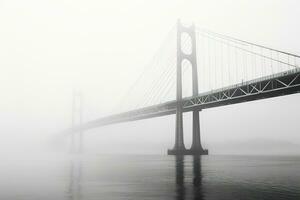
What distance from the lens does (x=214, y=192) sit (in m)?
11.7

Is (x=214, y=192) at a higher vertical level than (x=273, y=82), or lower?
lower

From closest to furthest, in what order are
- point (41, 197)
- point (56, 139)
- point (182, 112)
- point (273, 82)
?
point (41, 197) → point (273, 82) → point (182, 112) → point (56, 139)

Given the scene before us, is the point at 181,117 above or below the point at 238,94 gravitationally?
below

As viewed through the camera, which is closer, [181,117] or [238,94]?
[238,94]

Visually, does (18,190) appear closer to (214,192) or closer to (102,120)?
(214,192)

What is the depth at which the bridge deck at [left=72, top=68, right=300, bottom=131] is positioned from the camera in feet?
137

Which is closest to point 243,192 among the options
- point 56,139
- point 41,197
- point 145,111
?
point 41,197

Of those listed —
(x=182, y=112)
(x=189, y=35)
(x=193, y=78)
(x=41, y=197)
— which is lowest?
(x=41, y=197)

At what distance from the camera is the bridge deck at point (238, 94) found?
137ft

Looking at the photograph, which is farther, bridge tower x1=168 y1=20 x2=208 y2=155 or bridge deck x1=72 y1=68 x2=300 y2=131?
bridge tower x1=168 y1=20 x2=208 y2=155

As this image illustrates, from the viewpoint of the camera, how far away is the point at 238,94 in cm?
5003

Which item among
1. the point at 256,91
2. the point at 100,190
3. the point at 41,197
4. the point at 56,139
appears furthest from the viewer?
the point at 56,139

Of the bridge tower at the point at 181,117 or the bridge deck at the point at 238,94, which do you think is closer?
the bridge deck at the point at 238,94

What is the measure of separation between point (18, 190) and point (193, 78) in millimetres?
47712
